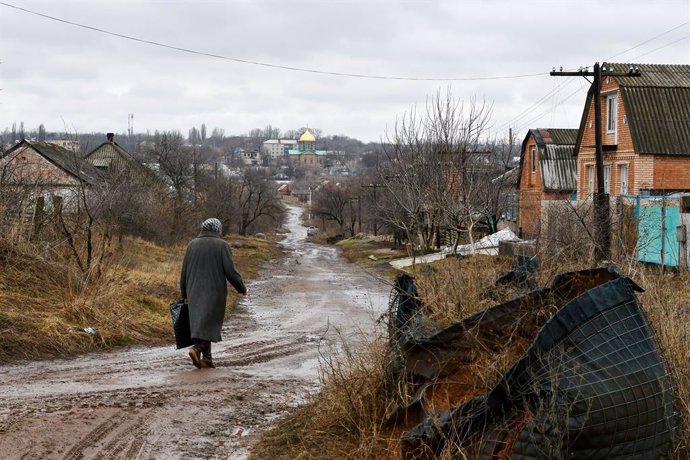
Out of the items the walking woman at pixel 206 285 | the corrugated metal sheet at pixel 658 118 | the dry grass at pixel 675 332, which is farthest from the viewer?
the corrugated metal sheet at pixel 658 118

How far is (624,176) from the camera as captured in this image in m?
32.6

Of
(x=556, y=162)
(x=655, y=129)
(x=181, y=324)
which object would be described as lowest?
(x=181, y=324)

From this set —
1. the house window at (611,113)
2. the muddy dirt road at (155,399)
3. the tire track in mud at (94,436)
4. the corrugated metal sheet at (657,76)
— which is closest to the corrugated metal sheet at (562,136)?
the house window at (611,113)

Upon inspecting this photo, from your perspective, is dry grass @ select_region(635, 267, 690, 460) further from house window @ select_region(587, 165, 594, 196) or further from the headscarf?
house window @ select_region(587, 165, 594, 196)

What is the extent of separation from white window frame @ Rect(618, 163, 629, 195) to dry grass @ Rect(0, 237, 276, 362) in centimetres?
2251

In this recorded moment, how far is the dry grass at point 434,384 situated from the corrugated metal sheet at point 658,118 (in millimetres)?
24652

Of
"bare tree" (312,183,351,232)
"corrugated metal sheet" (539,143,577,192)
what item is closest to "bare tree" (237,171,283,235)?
"bare tree" (312,183,351,232)

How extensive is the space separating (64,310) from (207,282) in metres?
3.10

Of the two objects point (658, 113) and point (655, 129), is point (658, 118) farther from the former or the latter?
point (655, 129)

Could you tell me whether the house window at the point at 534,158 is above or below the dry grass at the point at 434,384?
above

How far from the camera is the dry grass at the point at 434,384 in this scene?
220 inches

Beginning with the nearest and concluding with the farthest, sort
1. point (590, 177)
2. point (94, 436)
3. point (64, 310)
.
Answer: point (94, 436) → point (64, 310) → point (590, 177)

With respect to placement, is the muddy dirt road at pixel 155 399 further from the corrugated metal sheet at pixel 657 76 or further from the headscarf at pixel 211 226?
the corrugated metal sheet at pixel 657 76

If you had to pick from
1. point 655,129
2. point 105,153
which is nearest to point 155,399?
point 655,129
